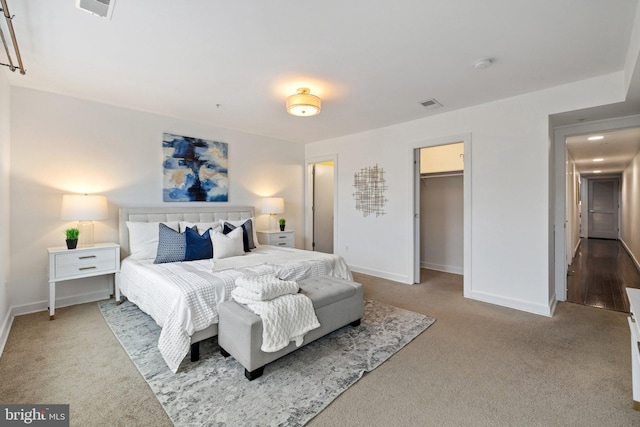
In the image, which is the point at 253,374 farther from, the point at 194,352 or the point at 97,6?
the point at 97,6

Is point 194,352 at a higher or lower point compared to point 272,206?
lower

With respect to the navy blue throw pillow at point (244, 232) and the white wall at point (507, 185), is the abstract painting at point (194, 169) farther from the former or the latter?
the white wall at point (507, 185)

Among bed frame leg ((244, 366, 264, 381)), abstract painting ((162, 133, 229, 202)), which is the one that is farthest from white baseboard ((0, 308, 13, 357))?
bed frame leg ((244, 366, 264, 381))

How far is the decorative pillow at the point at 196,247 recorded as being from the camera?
331cm

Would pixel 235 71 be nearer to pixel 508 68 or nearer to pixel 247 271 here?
pixel 247 271

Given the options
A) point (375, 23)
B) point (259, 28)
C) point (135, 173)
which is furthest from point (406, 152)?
point (135, 173)

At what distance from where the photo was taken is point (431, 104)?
3715 millimetres

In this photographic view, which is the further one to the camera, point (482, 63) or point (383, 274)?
point (383, 274)

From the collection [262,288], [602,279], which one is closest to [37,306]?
[262,288]

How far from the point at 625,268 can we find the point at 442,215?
3797 mm

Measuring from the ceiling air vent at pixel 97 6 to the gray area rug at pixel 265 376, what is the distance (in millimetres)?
2555

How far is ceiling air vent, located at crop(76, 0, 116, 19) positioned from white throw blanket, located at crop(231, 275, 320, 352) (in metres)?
2.13

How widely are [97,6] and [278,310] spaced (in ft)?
7.95

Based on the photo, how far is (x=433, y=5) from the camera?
1888 mm
